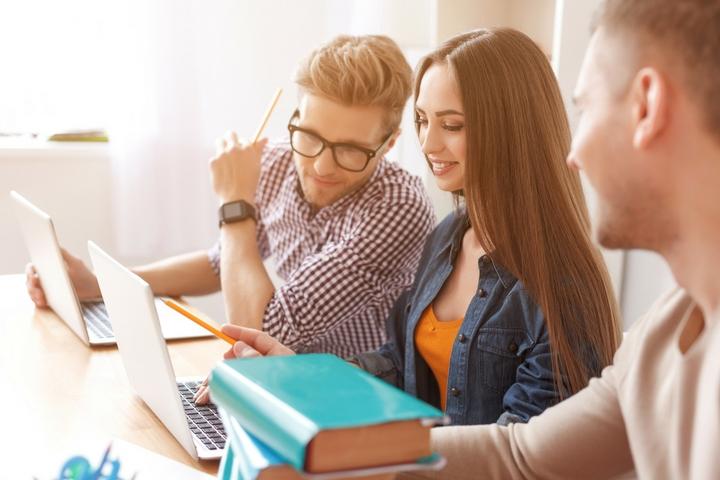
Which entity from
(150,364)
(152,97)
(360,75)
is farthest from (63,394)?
(152,97)

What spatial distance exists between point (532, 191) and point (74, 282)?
3.38 feet

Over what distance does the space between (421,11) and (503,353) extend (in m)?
1.90

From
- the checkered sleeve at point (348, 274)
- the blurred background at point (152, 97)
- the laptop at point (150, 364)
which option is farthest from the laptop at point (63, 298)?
the blurred background at point (152, 97)

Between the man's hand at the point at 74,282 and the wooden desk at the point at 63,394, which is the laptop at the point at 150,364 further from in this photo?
the man's hand at the point at 74,282

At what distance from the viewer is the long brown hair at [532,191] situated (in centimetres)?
130

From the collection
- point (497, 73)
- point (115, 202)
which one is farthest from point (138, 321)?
point (115, 202)

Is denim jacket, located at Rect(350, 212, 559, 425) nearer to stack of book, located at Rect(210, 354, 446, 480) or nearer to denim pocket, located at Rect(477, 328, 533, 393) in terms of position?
denim pocket, located at Rect(477, 328, 533, 393)

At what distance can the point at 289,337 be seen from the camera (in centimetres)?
181

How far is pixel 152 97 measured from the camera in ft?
9.24

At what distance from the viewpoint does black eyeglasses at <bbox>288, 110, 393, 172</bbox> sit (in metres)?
1.83

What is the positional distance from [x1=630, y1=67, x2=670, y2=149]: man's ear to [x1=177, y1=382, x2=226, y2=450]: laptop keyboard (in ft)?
2.09

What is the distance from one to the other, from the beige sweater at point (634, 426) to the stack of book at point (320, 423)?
0.71 ft

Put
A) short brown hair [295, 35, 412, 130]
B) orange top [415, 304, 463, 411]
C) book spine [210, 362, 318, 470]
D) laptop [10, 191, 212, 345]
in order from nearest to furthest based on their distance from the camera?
1. book spine [210, 362, 318, 470]
2. orange top [415, 304, 463, 411]
3. laptop [10, 191, 212, 345]
4. short brown hair [295, 35, 412, 130]

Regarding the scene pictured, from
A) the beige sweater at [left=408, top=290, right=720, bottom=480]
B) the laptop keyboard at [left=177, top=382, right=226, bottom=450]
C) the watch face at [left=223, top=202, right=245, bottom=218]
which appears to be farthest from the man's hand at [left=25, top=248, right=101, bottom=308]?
the beige sweater at [left=408, top=290, right=720, bottom=480]
